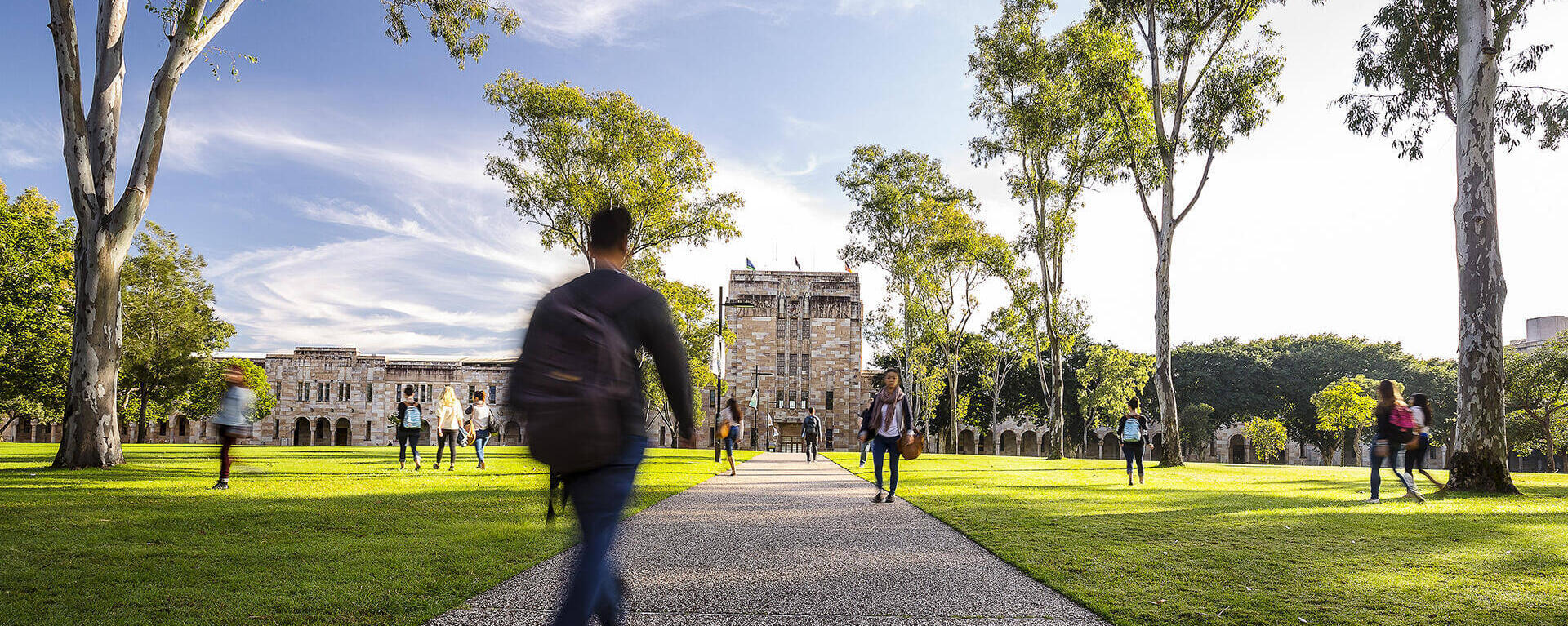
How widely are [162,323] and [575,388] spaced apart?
47022 millimetres

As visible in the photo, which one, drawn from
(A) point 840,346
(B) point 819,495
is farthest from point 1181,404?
(B) point 819,495

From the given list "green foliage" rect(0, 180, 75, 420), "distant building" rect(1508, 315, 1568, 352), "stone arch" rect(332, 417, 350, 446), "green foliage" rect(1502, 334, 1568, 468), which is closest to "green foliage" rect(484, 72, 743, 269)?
"green foliage" rect(0, 180, 75, 420)

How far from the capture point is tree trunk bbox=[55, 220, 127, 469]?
42.1 ft

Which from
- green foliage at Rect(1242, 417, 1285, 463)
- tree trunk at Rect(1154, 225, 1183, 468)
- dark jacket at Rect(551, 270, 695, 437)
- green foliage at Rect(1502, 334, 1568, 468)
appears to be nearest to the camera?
dark jacket at Rect(551, 270, 695, 437)

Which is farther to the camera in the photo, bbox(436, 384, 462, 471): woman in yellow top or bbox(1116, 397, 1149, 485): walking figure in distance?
bbox(436, 384, 462, 471): woman in yellow top

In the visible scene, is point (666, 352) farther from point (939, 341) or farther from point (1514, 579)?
point (939, 341)

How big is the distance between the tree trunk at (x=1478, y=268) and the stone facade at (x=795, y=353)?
5712 centimetres

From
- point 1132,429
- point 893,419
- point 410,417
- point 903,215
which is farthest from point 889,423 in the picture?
point 903,215

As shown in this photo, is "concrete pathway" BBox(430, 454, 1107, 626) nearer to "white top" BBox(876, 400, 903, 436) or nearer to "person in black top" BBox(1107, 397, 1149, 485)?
"white top" BBox(876, 400, 903, 436)

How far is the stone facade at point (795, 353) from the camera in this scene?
Result: 2781 inches

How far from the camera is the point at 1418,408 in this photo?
501 inches

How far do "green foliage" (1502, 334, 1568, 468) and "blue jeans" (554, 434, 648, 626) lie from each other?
4376 cm

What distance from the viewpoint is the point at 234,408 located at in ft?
34.8

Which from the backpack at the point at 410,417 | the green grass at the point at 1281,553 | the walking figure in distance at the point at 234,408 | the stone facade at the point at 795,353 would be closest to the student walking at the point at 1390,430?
the green grass at the point at 1281,553
